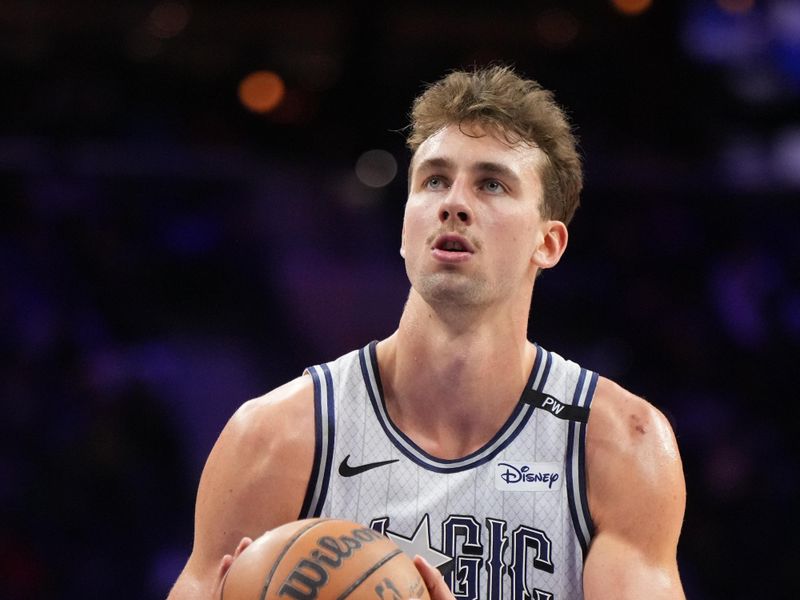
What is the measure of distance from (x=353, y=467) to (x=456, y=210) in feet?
2.69

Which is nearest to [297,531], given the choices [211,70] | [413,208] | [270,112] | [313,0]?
[413,208]

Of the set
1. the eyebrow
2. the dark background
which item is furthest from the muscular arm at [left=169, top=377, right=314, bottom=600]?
the dark background

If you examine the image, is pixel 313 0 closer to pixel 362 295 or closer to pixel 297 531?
pixel 362 295

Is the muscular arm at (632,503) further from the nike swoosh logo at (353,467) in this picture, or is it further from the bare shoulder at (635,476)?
the nike swoosh logo at (353,467)

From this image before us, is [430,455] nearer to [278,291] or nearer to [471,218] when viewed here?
[471,218]

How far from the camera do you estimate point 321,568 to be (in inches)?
99.9

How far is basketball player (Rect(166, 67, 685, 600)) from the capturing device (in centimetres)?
318

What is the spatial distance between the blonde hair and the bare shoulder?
0.72m

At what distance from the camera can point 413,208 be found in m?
3.37

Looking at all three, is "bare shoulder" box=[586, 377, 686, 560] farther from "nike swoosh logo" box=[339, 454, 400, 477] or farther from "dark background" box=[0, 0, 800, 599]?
"dark background" box=[0, 0, 800, 599]

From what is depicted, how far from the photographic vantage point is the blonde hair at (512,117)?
11.3 feet

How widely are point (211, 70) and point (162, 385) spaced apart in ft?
11.0

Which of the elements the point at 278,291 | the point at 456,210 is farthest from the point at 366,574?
the point at 278,291

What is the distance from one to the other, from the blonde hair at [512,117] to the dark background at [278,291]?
387cm
